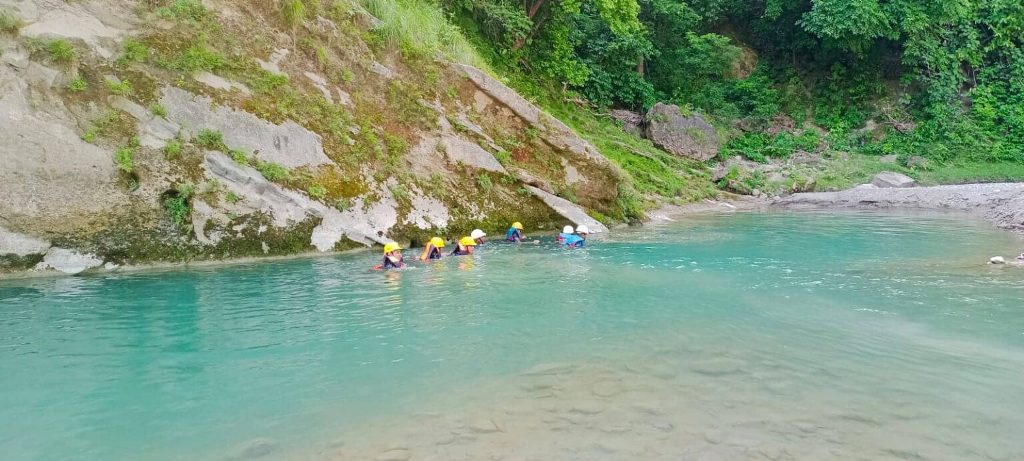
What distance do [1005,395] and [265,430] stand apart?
590cm

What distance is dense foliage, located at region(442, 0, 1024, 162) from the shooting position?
96.8 ft

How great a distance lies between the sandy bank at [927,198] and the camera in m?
21.4

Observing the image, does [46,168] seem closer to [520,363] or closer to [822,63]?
[520,363]

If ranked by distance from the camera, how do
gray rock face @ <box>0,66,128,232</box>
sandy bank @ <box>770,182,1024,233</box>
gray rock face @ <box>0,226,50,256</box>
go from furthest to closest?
sandy bank @ <box>770,182,1024,233</box>
gray rock face @ <box>0,66,128,232</box>
gray rock face @ <box>0,226,50,256</box>

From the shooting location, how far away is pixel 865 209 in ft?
79.1

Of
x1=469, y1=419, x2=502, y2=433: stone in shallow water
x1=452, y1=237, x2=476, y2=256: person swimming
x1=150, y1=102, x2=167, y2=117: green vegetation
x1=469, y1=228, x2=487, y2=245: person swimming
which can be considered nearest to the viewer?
x1=469, y1=419, x2=502, y2=433: stone in shallow water

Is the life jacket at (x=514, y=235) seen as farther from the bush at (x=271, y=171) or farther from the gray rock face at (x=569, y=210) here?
the bush at (x=271, y=171)

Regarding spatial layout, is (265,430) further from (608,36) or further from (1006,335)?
(608,36)

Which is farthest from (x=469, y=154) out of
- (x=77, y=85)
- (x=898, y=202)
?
(x=898, y=202)

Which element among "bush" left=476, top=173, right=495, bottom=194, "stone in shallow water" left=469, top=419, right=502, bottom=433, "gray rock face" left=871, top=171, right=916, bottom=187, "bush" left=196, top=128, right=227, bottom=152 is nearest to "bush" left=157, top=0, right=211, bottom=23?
"bush" left=196, top=128, right=227, bottom=152

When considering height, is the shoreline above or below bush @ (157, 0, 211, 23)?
below

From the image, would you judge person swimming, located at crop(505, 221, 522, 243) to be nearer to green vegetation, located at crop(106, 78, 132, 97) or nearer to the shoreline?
the shoreline

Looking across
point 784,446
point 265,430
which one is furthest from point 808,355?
point 265,430

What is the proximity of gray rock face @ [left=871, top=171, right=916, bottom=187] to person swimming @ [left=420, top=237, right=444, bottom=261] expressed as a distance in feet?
77.5
